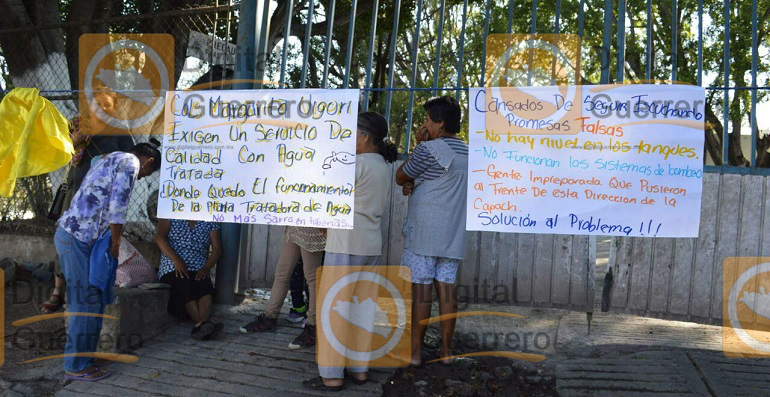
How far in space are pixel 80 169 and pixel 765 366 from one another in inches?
193

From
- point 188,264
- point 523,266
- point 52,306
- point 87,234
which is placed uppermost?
point 87,234

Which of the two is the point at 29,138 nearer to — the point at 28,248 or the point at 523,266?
the point at 28,248

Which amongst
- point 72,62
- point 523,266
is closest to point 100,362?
point 523,266

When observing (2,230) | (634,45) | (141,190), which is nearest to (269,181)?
(141,190)

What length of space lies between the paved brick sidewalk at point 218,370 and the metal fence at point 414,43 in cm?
174

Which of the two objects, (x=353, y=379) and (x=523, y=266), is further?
(x=523, y=266)

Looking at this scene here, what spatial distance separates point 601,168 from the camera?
12.1ft

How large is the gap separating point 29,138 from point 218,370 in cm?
186

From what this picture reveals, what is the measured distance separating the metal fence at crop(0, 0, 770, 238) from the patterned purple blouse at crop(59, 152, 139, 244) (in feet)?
3.73

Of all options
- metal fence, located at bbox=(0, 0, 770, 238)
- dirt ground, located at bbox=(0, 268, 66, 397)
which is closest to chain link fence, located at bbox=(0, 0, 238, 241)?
metal fence, located at bbox=(0, 0, 770, 238)

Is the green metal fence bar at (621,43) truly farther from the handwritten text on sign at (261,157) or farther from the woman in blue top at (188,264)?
the woman in blue top at (188,264)

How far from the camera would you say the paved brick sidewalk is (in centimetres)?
373

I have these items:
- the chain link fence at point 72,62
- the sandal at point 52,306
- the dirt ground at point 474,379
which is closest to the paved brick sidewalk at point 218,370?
the dirt ground at point 474,379

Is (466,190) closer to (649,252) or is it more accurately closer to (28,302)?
(649,252)
